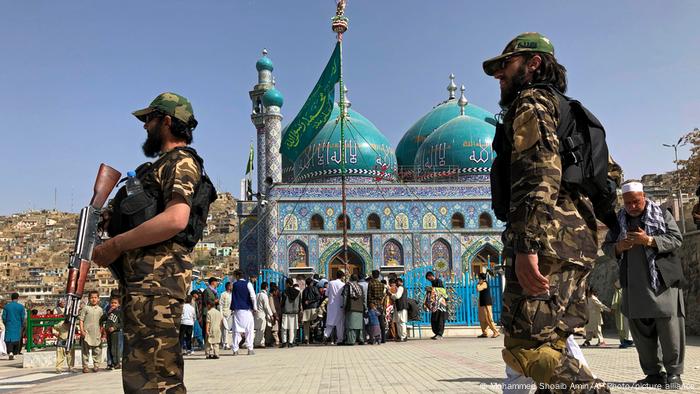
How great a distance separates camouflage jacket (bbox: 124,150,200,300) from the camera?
3.00m

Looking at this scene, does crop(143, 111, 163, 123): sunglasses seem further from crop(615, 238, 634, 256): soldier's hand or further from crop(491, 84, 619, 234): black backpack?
crop(615, 238, 634, 256): soldier's hand

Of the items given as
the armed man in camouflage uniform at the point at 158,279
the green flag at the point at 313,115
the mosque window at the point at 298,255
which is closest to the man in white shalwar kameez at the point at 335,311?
the green flag at the point at 313,115

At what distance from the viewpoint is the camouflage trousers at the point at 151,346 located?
2898mm

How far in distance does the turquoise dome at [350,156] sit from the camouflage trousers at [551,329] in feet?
95.2

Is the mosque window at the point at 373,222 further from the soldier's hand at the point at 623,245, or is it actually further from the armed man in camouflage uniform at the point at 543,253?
the armed man in camouflage uniform at the point at 543,253

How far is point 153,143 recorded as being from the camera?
10.9 feet

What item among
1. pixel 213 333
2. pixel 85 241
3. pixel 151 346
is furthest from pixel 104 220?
pixel 213 333

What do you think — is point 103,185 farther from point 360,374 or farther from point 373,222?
point 373,222

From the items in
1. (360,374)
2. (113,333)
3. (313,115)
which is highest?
(313,115)

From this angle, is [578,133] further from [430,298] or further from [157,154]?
[430,298]

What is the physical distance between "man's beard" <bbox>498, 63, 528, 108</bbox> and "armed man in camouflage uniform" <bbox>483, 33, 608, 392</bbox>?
10 cm

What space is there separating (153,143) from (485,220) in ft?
90.8

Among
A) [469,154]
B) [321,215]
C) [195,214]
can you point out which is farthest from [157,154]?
[469,154]

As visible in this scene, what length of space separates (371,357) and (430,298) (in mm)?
5202
